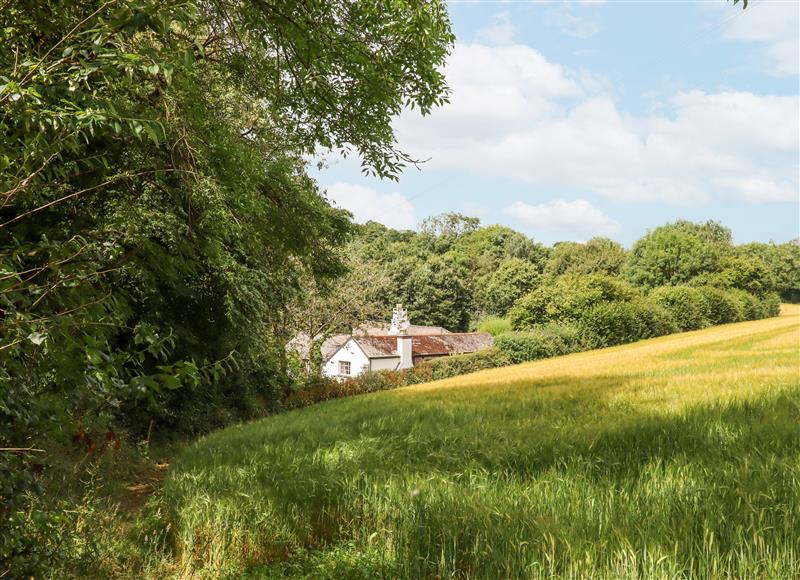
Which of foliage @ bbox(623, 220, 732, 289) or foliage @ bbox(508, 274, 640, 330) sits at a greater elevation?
foliage @ bbox(623, 220, 732, 289)

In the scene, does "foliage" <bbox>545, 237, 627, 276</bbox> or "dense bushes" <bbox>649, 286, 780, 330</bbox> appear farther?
"foliage" <bbox>545, 237, 627, 276</bbox>

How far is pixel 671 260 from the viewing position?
236 feet

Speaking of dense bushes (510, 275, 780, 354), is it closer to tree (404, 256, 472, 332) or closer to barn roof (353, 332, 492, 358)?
barn roof (353, 332, 492, 358)

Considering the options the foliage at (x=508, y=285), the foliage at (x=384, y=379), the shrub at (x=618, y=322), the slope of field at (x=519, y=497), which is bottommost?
the foliage at (x=384, y=379)

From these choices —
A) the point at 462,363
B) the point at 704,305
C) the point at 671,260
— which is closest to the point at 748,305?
the point at 704,305

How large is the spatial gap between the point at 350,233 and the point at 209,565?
12.4 metres

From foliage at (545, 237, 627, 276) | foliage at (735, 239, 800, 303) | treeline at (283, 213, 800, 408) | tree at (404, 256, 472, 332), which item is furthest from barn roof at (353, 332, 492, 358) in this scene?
foliage at (735, 239, 800, 303)

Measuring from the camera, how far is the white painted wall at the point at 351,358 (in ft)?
166

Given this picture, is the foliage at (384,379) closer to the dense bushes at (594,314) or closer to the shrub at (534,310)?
the dense bushes at (594,314)

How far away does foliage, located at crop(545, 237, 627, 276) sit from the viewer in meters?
79.8

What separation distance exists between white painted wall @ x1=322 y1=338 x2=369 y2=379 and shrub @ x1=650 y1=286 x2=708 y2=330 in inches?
1112

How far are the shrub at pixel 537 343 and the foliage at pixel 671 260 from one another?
38.5 meters

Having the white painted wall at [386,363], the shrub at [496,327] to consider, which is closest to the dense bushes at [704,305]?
the shrub at [496,327]

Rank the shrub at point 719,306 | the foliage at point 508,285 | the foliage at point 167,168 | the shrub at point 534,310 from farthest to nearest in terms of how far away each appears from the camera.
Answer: the foliage at point 508,285 < the shrub at point 719,306 < the shrub at point 534,310 < the foliage at point 167,168
